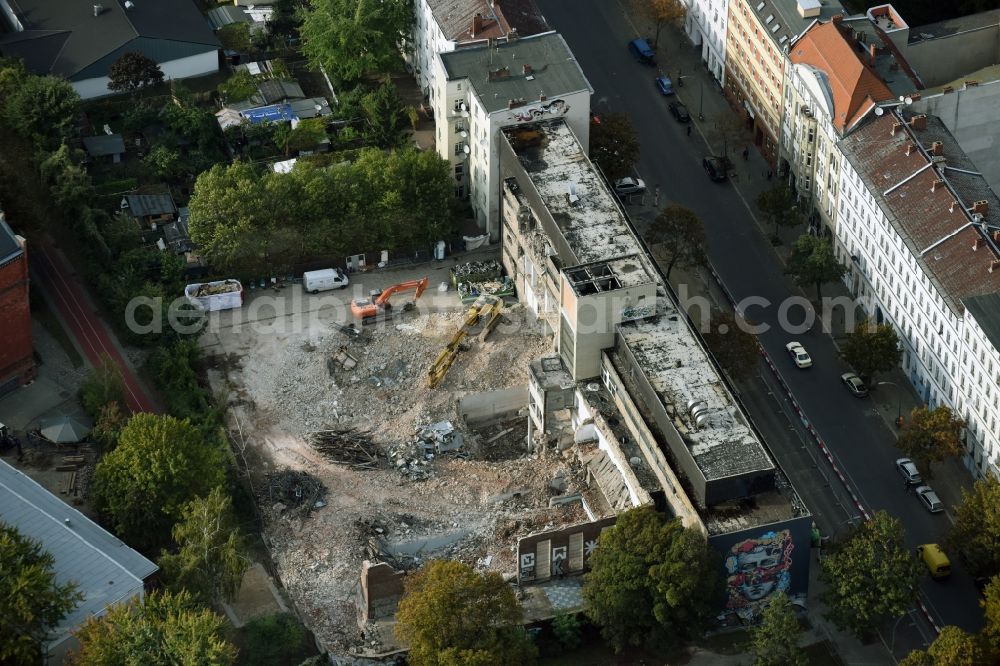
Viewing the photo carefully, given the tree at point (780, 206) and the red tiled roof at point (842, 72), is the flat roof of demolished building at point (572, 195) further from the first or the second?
the red tiled roof at point (842, 72)

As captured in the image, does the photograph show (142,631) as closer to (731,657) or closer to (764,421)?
(731,657)

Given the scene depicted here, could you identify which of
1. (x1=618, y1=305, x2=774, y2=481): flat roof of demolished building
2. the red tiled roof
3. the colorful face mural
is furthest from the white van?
the colorful face mural

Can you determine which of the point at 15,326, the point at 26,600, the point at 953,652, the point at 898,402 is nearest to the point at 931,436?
the point at 898,402

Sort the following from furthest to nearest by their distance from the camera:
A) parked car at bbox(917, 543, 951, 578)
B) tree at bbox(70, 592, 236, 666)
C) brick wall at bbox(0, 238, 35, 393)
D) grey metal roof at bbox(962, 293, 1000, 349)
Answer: brick wall at bbox(0, 238, 35, 393)
grey metal roof at bbox(962, 293, 1000, 349)
parked car at bbox(917, 543, 951, 578)
tree at bbox(70, 592, 236, 666)

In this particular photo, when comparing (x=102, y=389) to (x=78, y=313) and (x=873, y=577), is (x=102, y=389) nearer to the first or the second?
(x=78, y=313)

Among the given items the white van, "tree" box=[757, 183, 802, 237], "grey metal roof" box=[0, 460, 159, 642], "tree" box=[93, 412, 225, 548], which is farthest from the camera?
the white van

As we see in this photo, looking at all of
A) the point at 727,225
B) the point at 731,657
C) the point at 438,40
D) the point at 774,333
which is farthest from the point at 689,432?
the point at 438,40

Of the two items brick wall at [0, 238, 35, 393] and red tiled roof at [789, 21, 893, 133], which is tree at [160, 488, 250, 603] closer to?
brick wall at [0, 238, 35, 393]
